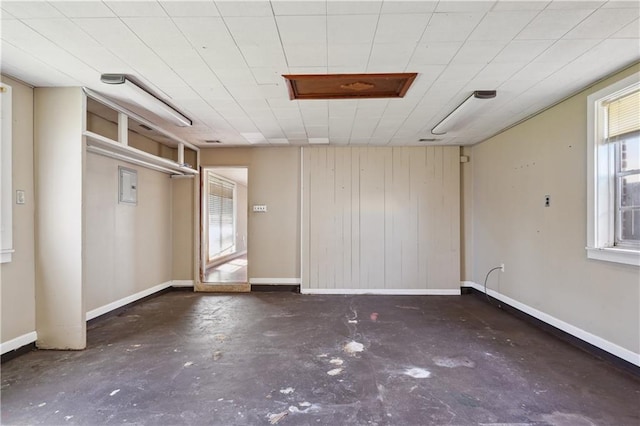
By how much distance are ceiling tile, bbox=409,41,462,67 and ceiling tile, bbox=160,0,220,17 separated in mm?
1425

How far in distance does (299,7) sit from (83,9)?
1.30 metres

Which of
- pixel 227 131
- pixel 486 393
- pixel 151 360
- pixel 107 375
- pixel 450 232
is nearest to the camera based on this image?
pixel 486 393

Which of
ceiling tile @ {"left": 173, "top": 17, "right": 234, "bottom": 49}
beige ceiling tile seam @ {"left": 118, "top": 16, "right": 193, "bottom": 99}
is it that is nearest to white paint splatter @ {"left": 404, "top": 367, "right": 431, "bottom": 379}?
ceiling tile @ {"left": 173, "top": 17, "right": 234, "bottom": 49}

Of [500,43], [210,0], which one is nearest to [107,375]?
[210,0]

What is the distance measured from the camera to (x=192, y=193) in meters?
5.18

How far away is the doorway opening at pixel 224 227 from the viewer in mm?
5781

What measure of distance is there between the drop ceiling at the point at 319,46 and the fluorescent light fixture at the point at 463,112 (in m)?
0.09

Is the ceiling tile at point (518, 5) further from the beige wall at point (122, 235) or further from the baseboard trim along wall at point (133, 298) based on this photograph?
the baseboard trim along wall at point (133, 298)

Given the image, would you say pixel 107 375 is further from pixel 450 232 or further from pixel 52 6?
pixel 450 232

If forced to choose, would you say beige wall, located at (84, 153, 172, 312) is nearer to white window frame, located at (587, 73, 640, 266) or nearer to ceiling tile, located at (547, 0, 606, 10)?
ceiling tile, located at (547, 0, 606, 10)

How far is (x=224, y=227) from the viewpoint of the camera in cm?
837

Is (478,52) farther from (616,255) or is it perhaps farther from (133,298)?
(133,298)

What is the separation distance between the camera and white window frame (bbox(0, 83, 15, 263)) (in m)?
2.49

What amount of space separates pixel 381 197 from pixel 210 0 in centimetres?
390
